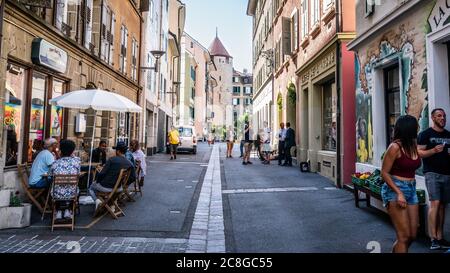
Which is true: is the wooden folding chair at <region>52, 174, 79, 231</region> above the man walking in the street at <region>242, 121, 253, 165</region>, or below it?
below

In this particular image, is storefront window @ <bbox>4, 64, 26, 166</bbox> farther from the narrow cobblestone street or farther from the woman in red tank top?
the woman in red tank top

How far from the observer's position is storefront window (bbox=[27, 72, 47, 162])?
27.1 feet

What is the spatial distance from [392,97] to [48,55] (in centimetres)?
829

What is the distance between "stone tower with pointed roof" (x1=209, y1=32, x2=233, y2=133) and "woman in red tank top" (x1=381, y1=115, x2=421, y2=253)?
90.9m

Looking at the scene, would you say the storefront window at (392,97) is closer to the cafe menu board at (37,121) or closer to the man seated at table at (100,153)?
the man seated at table at (100,153)

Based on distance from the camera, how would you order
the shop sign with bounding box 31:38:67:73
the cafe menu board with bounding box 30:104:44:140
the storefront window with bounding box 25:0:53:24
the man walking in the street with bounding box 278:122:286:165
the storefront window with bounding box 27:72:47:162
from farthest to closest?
the man walking in the street with bounding box 278:122:286:165, the cafe menu board with bounding box 30:104:44:140, the storefront window with bounding box 27:72:47:162, the shop sign with bounding box 31:38:67:73, the storefront window with bounding box 25:0:53:24

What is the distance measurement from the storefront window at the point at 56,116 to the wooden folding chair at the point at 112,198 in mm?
4010

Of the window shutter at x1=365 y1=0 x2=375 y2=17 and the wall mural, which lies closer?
the wall mural

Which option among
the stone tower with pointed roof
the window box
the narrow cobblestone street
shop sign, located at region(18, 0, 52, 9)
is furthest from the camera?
the stone tower with pointed roof

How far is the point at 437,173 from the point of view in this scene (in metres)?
4.89

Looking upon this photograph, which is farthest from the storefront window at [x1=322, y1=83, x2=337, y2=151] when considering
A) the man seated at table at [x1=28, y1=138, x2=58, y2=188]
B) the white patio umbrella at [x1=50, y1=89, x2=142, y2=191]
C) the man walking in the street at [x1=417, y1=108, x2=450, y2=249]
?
the man seated at table at [x1=28, y1=138, x2=58, y2=188]

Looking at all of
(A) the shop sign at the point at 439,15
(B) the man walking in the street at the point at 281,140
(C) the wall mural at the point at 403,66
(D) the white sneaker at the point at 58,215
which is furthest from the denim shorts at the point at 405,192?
(B) the man walking in the street at the point at 281,140
